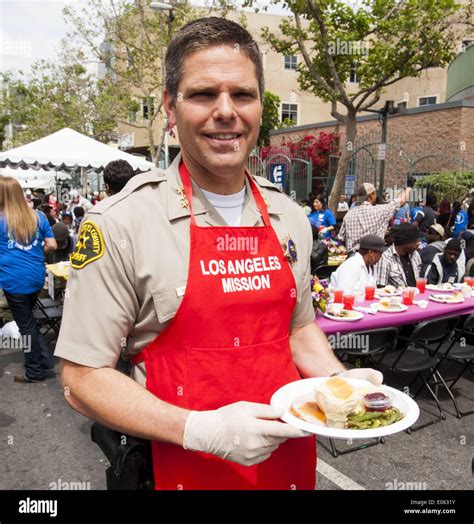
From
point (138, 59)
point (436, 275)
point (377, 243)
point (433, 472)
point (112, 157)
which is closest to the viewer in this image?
point (433, 472)

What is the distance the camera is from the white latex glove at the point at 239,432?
1.17m

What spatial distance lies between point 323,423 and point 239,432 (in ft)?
1.21

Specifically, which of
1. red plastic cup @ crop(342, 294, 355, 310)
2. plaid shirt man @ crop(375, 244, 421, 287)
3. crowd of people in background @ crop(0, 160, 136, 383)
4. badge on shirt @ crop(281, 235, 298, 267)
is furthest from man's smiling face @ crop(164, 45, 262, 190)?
plaid shirt man @ crop(375, 244, 421, 287)

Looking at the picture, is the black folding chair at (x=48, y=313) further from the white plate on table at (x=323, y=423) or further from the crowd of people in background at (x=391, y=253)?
the white plate on table at (x=323, y=423)

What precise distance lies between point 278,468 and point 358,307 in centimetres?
Answer: 376

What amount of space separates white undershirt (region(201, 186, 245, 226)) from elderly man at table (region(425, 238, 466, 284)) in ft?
18.7

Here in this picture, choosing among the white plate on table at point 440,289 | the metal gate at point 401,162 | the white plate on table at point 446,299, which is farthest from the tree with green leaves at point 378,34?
the white plate on table at point 446,299

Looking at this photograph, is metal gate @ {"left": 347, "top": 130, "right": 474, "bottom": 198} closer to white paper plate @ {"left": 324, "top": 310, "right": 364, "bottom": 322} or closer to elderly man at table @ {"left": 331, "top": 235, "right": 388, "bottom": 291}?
elderly man at table @ {"left": 331, "top": 235, "right": 388, "bottom": 291}

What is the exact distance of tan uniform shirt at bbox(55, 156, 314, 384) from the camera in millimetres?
1233

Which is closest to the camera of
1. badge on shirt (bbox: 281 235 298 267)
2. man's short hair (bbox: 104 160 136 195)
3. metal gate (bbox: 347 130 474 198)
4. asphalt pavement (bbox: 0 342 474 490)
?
badge on shirt (bbox: 281 235 298 267)

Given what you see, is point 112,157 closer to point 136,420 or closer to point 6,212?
point 6,212

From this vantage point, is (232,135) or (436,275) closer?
(232,135)
